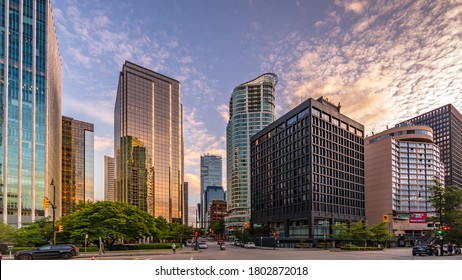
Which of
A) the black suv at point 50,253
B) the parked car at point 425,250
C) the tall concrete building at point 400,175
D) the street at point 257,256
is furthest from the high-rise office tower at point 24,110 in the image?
the tall concrete building at point 400,175

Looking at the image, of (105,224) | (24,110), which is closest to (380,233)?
(105,224)

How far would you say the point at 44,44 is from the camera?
11744cm

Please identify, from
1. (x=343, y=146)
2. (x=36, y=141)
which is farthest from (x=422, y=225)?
(x=36, y=141)

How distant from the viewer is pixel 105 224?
61031mm

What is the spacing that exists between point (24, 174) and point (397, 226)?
131 metres

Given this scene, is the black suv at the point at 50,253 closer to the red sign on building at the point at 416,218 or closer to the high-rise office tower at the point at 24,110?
the high-rise office tower at the point at 24,110

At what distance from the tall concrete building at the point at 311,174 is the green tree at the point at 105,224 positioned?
2113 inches

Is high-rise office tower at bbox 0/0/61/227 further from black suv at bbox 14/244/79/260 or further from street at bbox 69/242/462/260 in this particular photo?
black suv at bbox 14/244/79/260

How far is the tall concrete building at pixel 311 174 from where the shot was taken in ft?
349

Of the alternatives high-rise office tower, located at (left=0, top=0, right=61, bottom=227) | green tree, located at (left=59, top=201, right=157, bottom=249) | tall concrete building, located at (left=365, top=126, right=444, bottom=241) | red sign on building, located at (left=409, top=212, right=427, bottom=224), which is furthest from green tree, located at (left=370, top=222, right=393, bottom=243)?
high-rise office tower, located at (left=0, top=0, right=61, bottom=227)

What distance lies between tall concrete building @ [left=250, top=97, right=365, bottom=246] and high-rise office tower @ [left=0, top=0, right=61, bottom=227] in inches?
2667

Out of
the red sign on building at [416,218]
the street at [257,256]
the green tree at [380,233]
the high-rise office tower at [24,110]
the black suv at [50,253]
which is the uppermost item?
the high-rise office tower at [24,110]

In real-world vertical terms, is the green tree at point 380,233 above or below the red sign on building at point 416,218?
above
